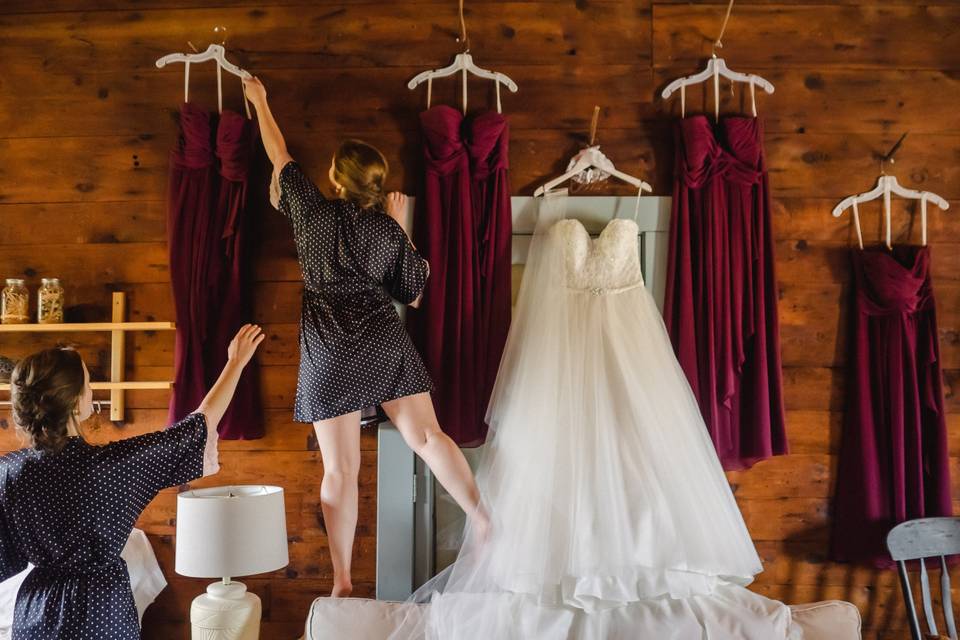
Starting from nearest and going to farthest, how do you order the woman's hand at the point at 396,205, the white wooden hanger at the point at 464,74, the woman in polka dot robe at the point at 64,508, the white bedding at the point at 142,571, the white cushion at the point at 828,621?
the woman in polka dot robe at the point at 64,508, the white cushion at the point at 828,621, the woman's hand at the point at 396,205, the white bedding at the point at 142,571, the white wooden hanger at the point at 464,74

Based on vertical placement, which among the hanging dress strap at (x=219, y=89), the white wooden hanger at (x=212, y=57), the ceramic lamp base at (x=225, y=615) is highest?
the white wooden hanger at (x=212, y=57)

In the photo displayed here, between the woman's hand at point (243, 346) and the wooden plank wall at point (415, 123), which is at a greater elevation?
the wooden plank wall at point (415, 123)

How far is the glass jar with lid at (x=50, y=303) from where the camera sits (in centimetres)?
269

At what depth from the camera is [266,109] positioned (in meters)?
2.49

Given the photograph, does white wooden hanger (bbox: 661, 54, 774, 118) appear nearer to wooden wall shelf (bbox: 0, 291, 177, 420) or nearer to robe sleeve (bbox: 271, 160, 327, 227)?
robe sleeve (bbox: 271, 160, 327, 227)

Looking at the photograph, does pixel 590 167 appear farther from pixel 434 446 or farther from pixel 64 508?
pixel 64 508

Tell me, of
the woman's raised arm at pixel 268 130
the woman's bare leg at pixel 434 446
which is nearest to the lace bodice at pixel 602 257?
the woman's bare leg at pixel 434 446

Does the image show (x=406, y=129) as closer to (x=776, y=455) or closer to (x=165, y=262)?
(x=165, y=262)

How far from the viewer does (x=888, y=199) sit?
2744 mm

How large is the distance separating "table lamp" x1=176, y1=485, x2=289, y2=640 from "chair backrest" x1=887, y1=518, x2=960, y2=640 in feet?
6.34

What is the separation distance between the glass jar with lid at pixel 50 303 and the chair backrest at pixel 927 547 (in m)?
2.88

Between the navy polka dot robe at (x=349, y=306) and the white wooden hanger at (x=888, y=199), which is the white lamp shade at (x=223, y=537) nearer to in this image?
the navy polka dot robe at (x=349, y=306)

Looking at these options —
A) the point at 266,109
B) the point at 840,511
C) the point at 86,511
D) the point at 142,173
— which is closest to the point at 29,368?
the point at 86,511

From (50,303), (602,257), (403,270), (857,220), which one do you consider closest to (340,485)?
(403,270)
